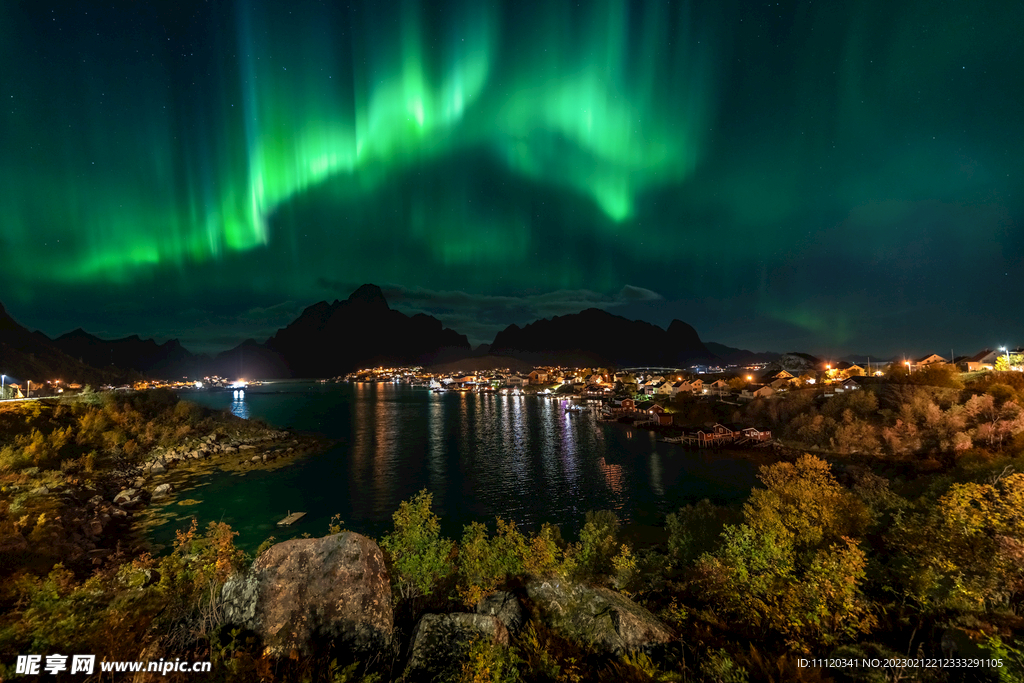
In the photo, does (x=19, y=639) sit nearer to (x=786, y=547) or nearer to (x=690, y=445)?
(x=786, y=547)

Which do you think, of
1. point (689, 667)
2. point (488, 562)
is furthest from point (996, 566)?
point (488, 562)

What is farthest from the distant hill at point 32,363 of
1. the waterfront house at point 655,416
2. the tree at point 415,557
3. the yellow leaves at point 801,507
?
the waterfront house at point 655,416

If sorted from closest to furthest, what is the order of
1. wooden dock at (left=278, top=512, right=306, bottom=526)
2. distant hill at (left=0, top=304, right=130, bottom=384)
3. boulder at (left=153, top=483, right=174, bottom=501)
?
wooden dock at (left=278, top=512, right=306, bottom=526), boulder at (left=153, top=483, right=174, bottom=501), distant hill at (left=0, top=304, right=130, bottom=384)

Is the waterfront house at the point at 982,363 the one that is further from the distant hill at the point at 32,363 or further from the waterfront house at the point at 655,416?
the distant hill at the point at 32,363

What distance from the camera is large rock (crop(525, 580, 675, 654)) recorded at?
38.8 ft

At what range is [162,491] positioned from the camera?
38406 millimetres

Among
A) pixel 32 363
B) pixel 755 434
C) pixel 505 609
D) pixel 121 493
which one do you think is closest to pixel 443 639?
pixel 505 609

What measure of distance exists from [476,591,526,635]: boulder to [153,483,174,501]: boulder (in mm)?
39833

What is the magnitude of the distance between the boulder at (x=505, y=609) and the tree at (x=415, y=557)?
8.01 ft

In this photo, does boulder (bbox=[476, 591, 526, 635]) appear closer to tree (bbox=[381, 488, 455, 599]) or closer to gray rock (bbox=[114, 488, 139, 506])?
tree (bbox=[381, 488, 455, 599])

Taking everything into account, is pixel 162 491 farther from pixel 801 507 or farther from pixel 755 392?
pixel 755 392

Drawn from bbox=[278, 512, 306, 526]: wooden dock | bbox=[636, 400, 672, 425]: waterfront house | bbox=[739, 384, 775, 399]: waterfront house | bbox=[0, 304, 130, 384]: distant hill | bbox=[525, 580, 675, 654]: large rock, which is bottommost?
bbox=[636, 400, 672, 425]: waterfront house

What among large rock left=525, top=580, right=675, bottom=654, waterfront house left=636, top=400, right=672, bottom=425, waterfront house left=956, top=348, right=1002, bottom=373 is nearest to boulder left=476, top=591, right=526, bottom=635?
large rock left=525, top=580, right=675, bottom=654

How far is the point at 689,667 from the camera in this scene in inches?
416
